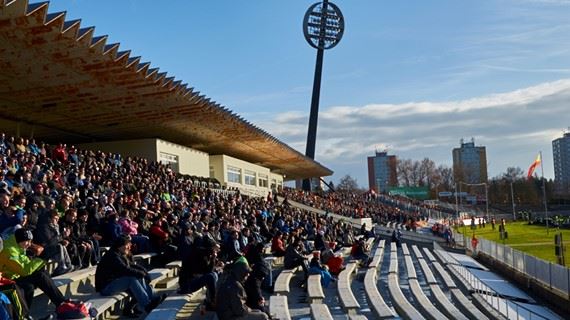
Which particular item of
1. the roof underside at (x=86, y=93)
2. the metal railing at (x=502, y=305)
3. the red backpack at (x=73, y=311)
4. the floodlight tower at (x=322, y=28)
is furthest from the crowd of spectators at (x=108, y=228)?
the floodlight tower at (x=322, y=28)

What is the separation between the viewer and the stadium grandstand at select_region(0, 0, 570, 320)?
8.84m

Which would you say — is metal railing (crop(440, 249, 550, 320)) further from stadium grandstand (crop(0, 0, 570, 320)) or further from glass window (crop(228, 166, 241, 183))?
glass window (crop(228, 166, 241, 183))

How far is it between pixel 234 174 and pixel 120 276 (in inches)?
1518

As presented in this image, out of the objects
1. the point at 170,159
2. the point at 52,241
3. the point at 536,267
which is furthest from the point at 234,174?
the point at 52,241

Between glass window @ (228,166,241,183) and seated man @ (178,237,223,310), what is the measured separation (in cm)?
3550

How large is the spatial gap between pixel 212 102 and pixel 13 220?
62.7 feet

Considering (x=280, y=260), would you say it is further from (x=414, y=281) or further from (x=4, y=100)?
(x=4, y=100)

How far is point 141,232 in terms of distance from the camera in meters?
14.2

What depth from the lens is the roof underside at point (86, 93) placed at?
1628 centimetres

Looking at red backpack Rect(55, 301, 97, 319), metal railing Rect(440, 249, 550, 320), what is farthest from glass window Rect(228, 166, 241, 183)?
red backpack Rect(55, 301, 97, 319)

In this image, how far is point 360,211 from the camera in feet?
174

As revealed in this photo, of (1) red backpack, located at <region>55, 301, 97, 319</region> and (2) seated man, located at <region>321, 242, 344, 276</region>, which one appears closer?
(1) red backpack, located at <region>55, 301, 97, 319</region>

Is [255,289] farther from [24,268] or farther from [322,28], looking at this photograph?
[322,28]

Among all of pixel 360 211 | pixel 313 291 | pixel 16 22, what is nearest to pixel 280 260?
pixel 313 291
